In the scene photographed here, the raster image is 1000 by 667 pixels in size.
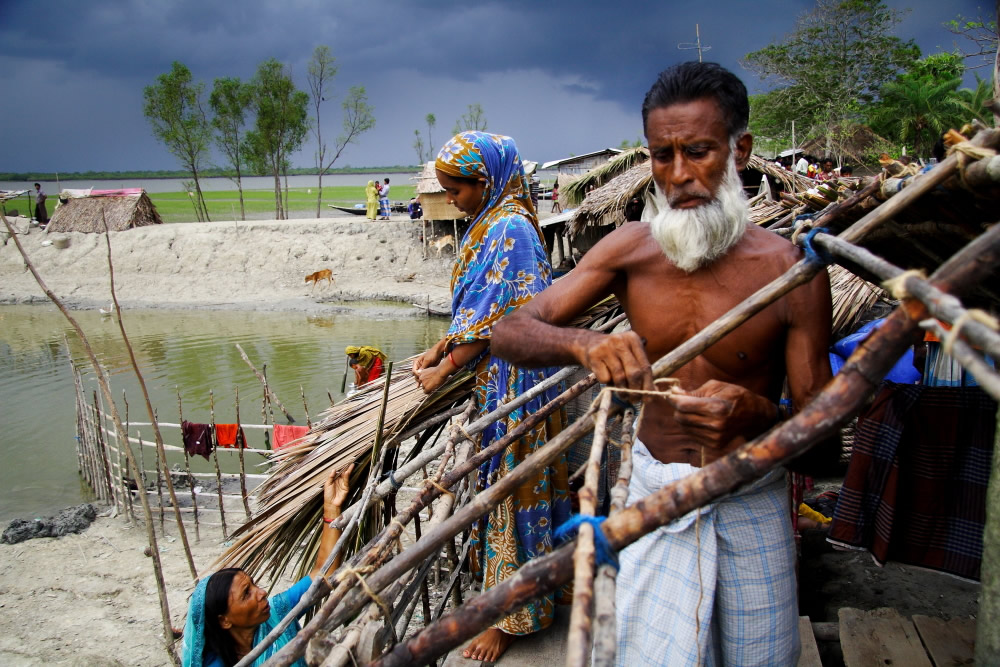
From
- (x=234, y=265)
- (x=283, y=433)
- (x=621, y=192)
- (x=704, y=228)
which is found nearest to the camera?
(x=704, y=228)

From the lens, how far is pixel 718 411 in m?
1.40

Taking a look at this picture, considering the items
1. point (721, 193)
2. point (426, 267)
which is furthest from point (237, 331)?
point (721, 193)

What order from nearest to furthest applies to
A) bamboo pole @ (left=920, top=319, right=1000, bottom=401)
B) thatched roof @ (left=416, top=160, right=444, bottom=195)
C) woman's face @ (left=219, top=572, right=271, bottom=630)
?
bamboo pole @ (left=920, top=319, right=1000, bottom=401)
woman's face @ (left=219, top=572, right=271, bottom=630)
thatched roof @ (left=416, top=160, right=444, bottom=195)

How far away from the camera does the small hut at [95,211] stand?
27031mm

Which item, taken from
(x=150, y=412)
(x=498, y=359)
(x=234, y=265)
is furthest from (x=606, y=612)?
(x=234, y=265)

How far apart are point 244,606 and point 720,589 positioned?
5.49 ft

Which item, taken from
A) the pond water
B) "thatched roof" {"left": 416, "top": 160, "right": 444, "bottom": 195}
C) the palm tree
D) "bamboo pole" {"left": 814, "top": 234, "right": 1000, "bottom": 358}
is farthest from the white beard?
the palm tree

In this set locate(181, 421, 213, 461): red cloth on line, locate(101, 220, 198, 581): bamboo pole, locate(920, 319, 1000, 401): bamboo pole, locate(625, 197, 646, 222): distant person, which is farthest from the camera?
locate(625, 197, 646, 222): distant person

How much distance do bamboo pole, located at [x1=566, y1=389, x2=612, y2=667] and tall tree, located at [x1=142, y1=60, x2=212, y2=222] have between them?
32230 millimetres

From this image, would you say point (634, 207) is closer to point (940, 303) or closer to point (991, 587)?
point (991, 587)

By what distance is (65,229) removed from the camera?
88.9 feet

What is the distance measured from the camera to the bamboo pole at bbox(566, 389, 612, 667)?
0.78m

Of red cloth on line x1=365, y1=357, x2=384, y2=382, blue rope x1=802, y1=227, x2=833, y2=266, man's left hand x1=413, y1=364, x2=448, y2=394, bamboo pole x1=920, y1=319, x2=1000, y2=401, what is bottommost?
red cloth on line x1=365, y1=357, x2=384, y2=382

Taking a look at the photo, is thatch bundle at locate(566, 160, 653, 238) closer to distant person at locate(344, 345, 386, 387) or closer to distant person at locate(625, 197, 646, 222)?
distant person at locate(625, 197, 646, 222)
